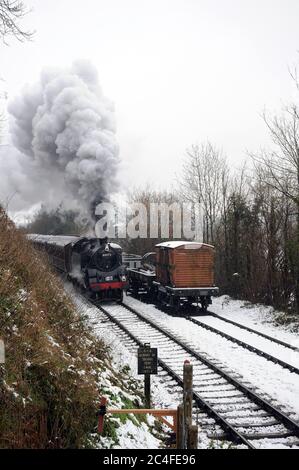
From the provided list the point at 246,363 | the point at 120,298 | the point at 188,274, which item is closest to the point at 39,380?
the point at 246,363

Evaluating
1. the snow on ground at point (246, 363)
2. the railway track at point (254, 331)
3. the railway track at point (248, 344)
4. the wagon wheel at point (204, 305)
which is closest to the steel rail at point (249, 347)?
the railway track at point (248, 344)

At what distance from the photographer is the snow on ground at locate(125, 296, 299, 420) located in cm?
838

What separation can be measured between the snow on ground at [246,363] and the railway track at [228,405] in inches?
11.3

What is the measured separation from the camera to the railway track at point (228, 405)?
674 cm

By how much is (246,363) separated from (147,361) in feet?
9.33

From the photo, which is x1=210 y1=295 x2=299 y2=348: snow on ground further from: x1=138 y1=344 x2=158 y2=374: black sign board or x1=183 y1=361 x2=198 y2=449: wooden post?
x1=183 y1=361 x2=198 y2=449: wooden post

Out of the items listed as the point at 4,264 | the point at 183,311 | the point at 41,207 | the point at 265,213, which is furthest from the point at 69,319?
the point at 41,207

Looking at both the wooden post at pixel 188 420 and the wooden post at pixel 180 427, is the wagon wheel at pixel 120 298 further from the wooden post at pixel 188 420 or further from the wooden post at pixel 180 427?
the wooden post at pixel 180 427

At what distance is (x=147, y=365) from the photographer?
8461 millimetres

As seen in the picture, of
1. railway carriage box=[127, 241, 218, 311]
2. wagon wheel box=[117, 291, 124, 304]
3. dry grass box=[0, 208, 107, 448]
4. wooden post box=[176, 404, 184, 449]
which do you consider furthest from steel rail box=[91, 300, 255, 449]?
wagon wheel box=[117, 291, 124, 304]

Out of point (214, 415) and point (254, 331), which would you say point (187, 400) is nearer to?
point (214, 415)

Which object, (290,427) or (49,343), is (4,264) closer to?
(49,343)

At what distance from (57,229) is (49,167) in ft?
66.5

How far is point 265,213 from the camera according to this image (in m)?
18.8
